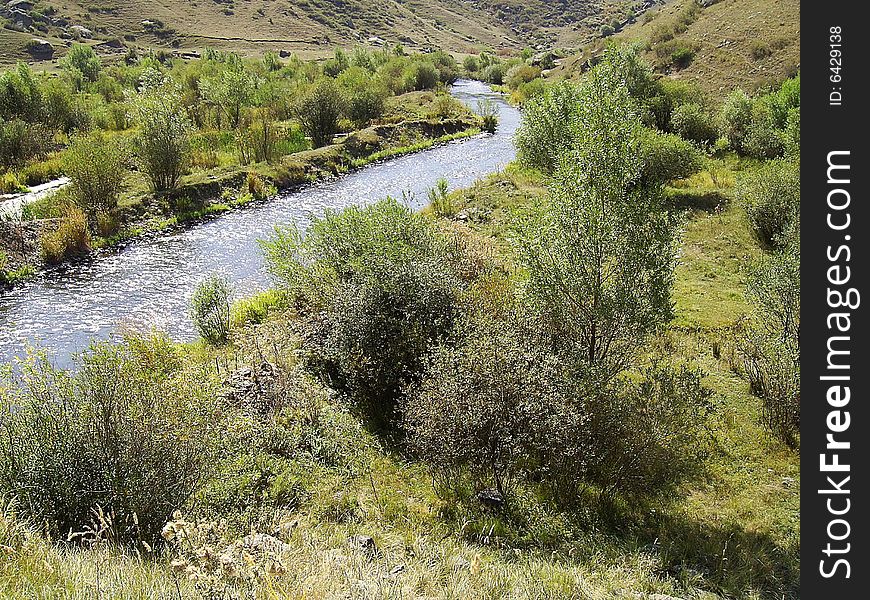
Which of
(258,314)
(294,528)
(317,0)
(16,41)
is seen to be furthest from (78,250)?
(317,0)

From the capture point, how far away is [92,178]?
27.3 metres

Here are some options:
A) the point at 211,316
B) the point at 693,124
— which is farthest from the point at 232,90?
the point at 693,124

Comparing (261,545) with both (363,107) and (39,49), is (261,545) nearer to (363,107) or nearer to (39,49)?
(363,107)

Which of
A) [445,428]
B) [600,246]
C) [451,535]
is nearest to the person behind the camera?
[451,535]

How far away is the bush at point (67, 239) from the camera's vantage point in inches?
957

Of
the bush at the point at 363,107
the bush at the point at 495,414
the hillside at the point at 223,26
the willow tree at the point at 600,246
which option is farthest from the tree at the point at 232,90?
the hillside at the point at 223,26

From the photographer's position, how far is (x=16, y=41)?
9662 centimetres

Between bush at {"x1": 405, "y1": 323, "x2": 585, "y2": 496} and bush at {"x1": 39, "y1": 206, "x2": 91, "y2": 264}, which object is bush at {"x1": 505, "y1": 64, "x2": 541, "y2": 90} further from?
bush at {"x1": 405, "y1": 323, "x2": 585, "y2": 496}

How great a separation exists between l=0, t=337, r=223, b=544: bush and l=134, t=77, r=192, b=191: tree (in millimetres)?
24956

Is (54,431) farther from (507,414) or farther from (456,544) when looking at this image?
(507,414)

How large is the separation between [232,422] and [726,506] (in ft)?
34.7

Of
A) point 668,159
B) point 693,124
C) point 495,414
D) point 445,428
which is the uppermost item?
point 693,124

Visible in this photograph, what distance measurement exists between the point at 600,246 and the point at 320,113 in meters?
39.6

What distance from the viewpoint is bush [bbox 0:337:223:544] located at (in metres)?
8.22
